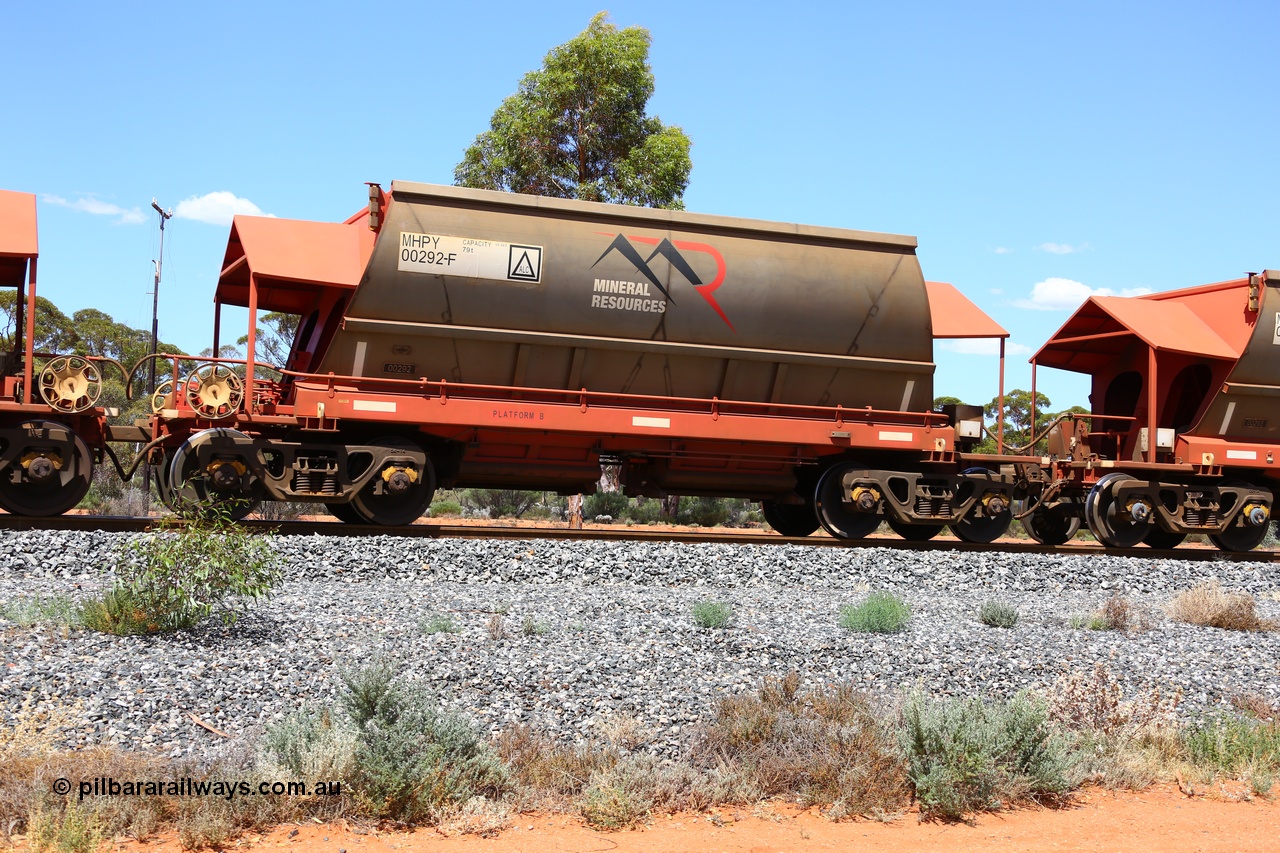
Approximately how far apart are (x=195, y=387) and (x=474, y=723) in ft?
23.8

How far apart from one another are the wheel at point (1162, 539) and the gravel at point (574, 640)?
164 inches

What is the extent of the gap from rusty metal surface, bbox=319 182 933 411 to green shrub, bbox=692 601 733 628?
541cm

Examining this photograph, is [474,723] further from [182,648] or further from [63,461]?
[63,461]

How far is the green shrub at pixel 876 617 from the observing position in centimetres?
852

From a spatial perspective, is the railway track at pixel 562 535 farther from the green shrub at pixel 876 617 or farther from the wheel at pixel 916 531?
the green shrub at pixel 876 617

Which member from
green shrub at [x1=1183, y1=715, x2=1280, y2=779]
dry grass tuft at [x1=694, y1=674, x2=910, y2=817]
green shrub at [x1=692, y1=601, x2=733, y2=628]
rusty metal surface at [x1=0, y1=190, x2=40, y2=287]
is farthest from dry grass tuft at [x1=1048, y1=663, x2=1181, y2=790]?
rusty metal surface at [x1=0, y1=190, x2=40, y2=287]

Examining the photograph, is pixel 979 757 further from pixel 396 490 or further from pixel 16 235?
pixel 16 235

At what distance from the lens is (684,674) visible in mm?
6961

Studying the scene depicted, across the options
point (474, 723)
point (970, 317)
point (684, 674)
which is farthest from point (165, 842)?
point (970, 317)

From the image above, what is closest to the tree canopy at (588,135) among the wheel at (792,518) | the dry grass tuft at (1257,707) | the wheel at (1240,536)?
the wheel at (792,518)

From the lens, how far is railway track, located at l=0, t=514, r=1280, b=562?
11391 millimetres

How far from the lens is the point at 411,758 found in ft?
17.2

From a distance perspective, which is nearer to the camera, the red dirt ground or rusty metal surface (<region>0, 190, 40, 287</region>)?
the red dirt ground

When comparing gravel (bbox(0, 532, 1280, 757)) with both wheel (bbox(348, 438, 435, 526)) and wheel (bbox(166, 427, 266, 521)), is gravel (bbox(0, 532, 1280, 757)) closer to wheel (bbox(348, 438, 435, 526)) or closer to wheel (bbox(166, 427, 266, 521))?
wheel (bbox(348, 438, 435, 526))
